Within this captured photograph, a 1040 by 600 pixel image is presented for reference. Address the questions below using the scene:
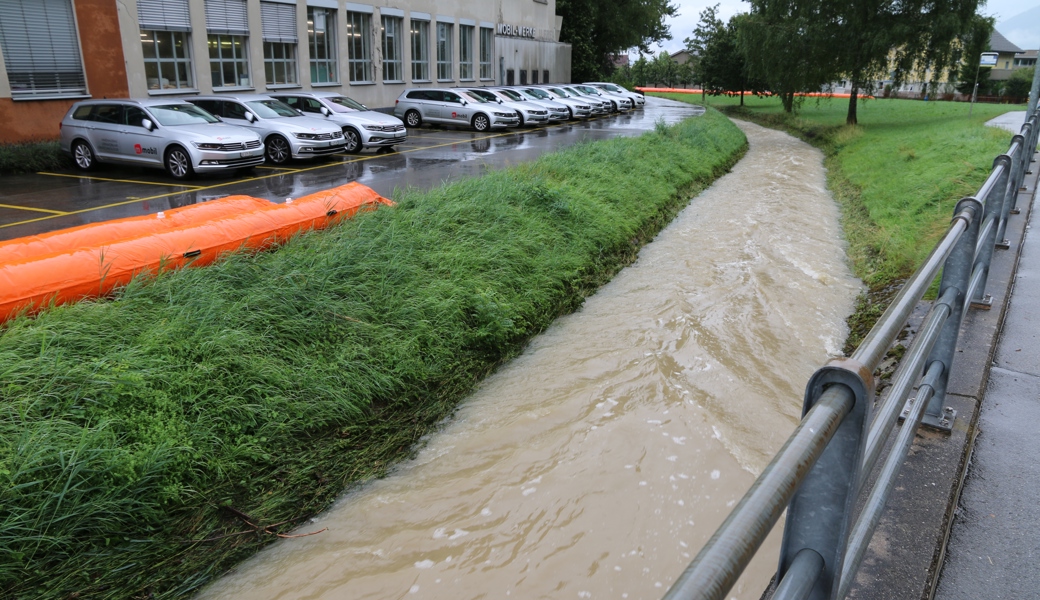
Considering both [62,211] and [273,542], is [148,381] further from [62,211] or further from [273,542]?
[62,211]

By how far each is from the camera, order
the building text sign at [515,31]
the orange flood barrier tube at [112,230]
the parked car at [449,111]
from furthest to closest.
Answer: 1. the building text sign at [515,31]
2. the parked car at [449,111]
3. the orange flood barrier tube at [112,230]

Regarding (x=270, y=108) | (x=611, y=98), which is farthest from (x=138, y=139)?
(x=611, y=98)

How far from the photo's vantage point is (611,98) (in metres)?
42.5

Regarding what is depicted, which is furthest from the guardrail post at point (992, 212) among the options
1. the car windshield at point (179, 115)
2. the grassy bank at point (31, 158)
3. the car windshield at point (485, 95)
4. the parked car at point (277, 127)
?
the car windshield at point (485, 95)

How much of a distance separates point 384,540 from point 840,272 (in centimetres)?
883

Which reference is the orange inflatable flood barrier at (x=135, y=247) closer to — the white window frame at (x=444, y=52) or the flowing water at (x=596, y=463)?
the flowing water at (x=596, y=463)

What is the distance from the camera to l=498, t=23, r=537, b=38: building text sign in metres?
42.6

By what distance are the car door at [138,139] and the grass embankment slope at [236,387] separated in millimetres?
8788

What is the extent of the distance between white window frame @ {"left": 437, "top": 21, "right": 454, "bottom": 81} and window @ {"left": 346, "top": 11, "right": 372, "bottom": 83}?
5.90 metres

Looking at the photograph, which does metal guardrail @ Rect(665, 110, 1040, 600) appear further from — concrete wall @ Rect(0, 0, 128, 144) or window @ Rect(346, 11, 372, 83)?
window @ Rect(346, 11, 372, 83)

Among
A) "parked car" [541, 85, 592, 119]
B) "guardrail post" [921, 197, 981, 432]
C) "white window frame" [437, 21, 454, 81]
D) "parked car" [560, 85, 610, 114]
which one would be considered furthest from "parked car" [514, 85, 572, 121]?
"guardrail post" [921, 197, 981, 432]

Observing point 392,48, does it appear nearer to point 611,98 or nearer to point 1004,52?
point 611,98

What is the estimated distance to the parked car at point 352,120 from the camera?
67.8 ft

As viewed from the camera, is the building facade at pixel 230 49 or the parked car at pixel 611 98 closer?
the building facade at pixel 230 49
